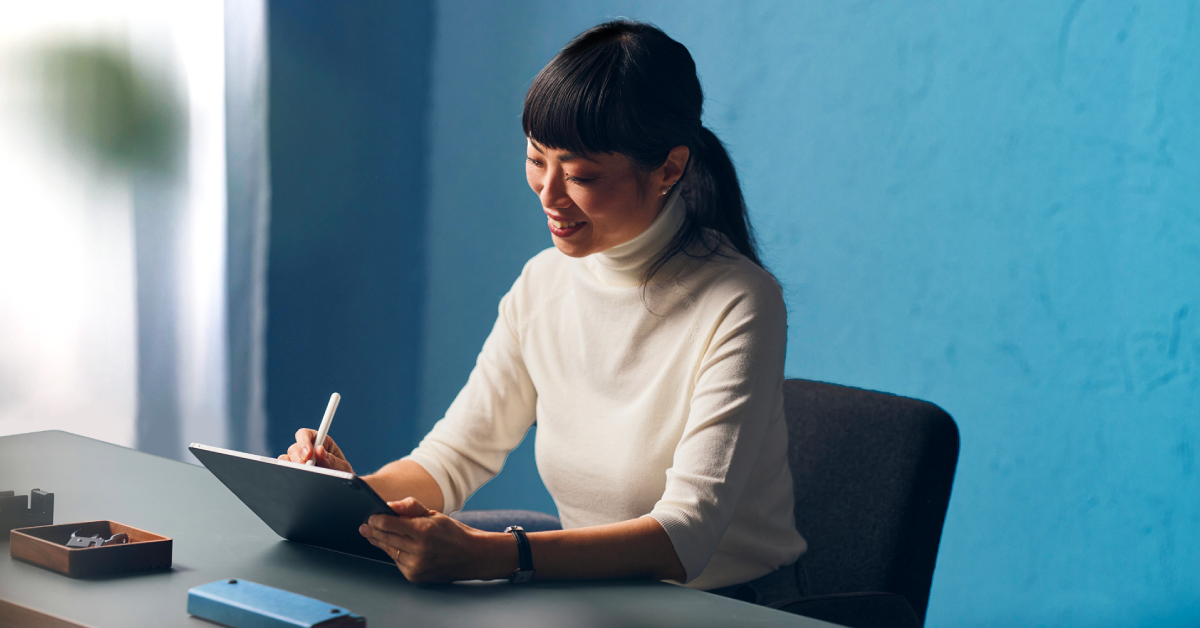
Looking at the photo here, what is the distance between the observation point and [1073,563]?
5.68ft

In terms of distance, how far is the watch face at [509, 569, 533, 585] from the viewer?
82 cm

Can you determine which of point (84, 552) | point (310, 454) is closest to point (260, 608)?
point (84, 552)

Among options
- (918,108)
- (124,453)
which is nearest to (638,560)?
(124,453)

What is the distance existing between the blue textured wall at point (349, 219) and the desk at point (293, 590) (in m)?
1.34

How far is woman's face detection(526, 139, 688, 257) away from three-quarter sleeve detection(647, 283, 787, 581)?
171mm

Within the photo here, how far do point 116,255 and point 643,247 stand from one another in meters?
1.31

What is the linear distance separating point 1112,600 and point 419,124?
2068 mm

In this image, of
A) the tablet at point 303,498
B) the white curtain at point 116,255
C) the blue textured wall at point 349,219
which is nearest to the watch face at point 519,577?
the tablet at point 303,498

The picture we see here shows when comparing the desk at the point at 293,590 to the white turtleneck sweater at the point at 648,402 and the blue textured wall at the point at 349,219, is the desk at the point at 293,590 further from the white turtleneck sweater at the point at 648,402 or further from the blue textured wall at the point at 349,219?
the blue textured wall at the point at 349,219

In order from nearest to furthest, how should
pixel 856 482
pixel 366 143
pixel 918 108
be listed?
pixel 856 482 → pixel 918 108 → pixel 366 143

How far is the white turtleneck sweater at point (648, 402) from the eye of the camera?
1.01 m

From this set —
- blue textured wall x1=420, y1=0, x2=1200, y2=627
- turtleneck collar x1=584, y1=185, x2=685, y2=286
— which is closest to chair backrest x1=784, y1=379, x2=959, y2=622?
turtleneck collar x1=584, y1=185, x2=685, y2=286

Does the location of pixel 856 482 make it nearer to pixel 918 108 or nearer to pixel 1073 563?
pixel 1073 563

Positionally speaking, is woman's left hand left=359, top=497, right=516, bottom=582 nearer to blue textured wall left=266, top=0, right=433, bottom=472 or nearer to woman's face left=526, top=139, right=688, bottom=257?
woman's face left=526, top=139, right=688, bottom=257
